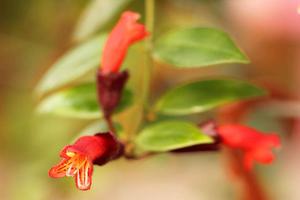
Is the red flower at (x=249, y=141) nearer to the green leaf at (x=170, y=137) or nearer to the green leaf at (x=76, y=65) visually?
the green leaf at (x=170, y=137)

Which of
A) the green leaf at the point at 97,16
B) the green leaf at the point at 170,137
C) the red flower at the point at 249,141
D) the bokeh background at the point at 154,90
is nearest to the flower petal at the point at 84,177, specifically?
the green leaf at the point at 170,137

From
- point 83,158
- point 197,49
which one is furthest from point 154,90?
point 83,158

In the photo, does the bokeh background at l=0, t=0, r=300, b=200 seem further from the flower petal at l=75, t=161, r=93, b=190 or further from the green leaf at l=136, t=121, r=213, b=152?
the flower petal at l=75, t=161, r=93, b=190

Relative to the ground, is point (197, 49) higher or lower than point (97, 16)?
lower

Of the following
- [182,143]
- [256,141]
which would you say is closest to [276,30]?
[256,141]

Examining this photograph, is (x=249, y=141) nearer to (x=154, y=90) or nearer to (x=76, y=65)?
(x=76, y=65)

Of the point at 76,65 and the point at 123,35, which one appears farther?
the point at 76,65

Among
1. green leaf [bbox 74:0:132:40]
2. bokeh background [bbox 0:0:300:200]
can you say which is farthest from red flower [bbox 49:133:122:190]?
bokeh background [bbox 0:0:300:200]
